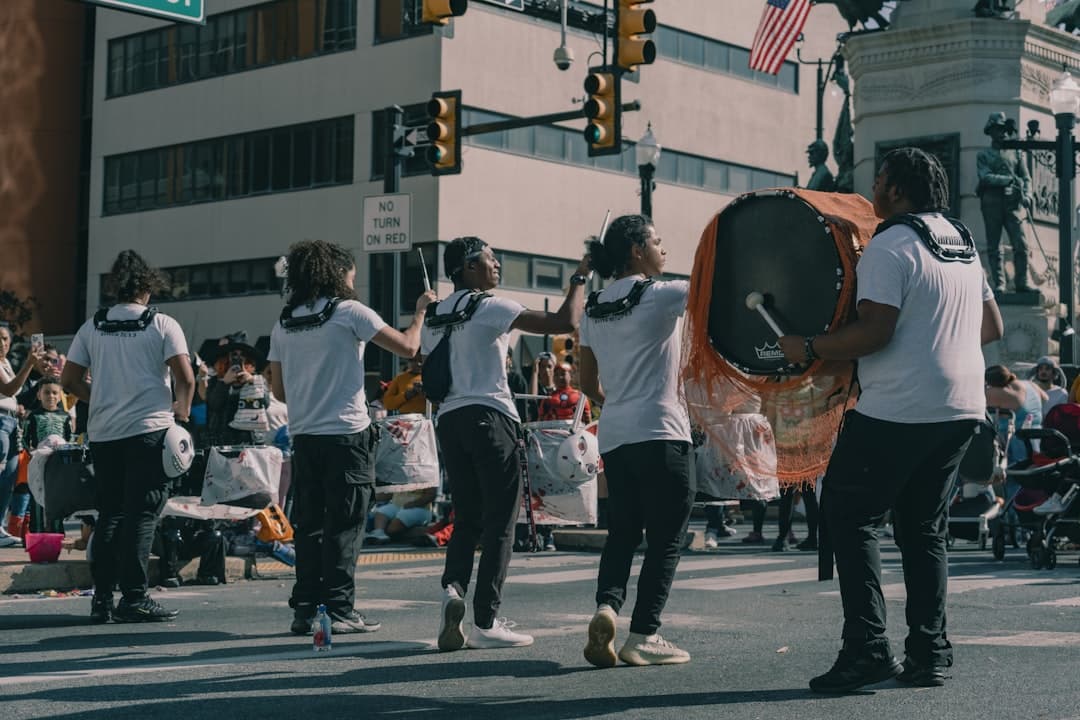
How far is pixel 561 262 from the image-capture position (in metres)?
42.1

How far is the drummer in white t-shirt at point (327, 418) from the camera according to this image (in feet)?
26.7

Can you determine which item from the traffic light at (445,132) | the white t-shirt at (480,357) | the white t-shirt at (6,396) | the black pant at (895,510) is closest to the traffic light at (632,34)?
the traffic light at (445,132)

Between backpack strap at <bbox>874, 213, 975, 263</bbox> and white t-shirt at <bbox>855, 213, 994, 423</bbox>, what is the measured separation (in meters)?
0.02

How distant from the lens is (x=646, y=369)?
23.6 feet

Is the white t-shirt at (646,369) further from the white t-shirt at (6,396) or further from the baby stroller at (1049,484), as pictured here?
the white t-shirt at (6,396)

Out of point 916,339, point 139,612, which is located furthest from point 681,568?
point 916,339

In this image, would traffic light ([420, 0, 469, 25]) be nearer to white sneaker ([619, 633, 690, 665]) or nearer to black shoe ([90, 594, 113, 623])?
black shoe ([90, 594, 113, 623])

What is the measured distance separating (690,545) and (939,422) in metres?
9.47

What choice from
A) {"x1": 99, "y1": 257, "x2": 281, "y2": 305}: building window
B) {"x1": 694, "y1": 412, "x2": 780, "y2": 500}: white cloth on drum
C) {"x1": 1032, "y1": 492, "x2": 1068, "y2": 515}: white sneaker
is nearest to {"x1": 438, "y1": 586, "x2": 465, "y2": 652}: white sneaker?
{"x1": 694, "y1": 412, "x2": 780, "y2": 500}: white cloth on drum

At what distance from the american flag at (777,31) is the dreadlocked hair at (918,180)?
23481 mm

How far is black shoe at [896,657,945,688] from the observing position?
6.32 m

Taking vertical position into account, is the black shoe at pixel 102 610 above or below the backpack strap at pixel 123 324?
below

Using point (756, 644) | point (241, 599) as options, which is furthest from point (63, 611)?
point (756, 644)

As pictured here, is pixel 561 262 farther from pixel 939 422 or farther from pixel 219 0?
pixel 939 422
